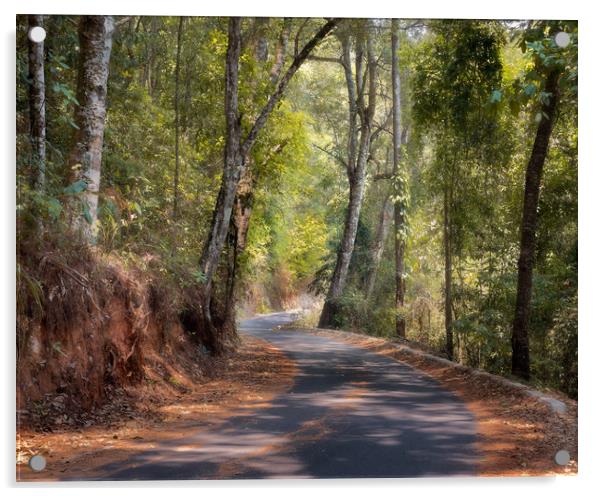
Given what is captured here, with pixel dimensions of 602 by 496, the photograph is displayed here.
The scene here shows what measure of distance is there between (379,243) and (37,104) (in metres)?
12.9

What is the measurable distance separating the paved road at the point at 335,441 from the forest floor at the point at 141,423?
222 mm

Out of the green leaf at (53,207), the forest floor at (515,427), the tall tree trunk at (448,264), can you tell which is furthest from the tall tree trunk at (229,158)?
the green leaf at (53,207)

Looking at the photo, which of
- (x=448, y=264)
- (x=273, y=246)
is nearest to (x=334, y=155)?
(x=273, y=246)

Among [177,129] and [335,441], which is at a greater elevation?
[177,129]

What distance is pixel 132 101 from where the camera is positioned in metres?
9.66

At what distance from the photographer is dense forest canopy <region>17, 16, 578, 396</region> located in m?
7.07

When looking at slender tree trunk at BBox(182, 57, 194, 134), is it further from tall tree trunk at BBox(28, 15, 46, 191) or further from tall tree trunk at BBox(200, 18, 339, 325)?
tall tree trunk at BBox(28, 15, 46, 191)

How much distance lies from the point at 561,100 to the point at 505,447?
11.3 ft

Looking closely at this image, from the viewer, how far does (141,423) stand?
6902 mm

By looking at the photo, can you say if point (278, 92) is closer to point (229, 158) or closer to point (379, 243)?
point (229, 158)

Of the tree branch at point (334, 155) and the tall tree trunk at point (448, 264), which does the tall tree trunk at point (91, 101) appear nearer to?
the tall tree trunk at point (448, 264)

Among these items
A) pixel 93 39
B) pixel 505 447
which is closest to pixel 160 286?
pixel 93 39

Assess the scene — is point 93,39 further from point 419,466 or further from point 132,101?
point 419,466

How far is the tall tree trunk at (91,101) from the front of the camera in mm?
7297
